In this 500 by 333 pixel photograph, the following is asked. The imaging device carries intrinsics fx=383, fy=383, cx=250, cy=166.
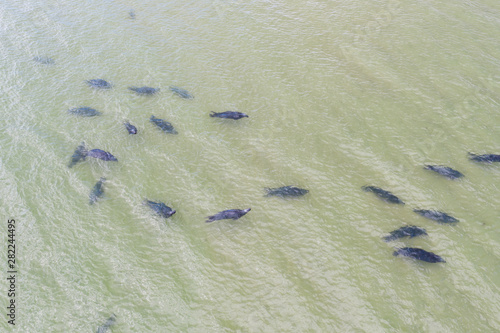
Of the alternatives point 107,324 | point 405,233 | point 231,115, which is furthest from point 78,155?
point 405,233

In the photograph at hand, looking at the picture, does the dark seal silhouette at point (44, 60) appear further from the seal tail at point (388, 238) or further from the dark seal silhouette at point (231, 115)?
the seal tail at point (388, 238)

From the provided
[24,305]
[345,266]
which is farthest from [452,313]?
[24,305]

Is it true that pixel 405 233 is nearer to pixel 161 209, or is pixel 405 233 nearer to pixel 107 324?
pixel 161 209

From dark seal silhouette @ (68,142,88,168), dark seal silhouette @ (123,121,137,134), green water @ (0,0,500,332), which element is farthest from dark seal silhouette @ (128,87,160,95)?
dark seal silhouette @ (68,142,88,168)

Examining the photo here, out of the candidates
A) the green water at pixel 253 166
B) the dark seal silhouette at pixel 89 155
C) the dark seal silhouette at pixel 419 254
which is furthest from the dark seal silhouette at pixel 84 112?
the dark seal silhouette at pixel 419 254

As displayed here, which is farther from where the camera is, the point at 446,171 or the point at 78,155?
the point at 78,155

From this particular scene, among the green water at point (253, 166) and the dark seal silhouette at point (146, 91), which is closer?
the green water at point (253, 166)
